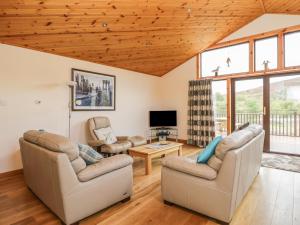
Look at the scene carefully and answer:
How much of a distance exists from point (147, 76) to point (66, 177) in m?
4.82

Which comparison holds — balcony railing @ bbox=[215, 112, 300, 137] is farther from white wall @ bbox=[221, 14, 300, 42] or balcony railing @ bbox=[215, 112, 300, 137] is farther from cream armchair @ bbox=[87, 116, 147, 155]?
cream armchair @ bbox=[87, 116, 147, 155]

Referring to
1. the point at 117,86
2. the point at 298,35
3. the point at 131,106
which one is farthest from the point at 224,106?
the point at 117,86

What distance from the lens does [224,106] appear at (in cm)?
554

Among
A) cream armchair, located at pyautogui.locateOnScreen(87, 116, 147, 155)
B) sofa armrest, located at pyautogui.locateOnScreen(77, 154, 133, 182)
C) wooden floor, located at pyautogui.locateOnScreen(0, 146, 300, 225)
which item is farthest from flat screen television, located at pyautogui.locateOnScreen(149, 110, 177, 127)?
sofa armrest, located at pyautogui.locateOnScreen(77, 154, 133, 182)

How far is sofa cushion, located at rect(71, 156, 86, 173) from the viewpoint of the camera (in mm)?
1909

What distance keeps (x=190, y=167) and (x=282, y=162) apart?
2.98m

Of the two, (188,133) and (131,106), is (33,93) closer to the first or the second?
(131,106)

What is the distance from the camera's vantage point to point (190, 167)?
2104 millimetres

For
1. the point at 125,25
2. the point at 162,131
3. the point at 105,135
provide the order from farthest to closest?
1. the point at 162,131
2. the point at 105,135
3. the point at 125,25

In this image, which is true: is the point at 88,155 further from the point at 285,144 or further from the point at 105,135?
the point at 285,144

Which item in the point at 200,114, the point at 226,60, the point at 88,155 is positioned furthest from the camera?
the point at 200,114

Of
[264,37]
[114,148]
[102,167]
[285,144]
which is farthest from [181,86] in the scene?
[102,167]

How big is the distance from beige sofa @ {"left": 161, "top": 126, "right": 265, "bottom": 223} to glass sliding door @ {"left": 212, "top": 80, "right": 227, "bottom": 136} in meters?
3.39

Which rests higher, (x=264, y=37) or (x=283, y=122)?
(x=264, y=37)
